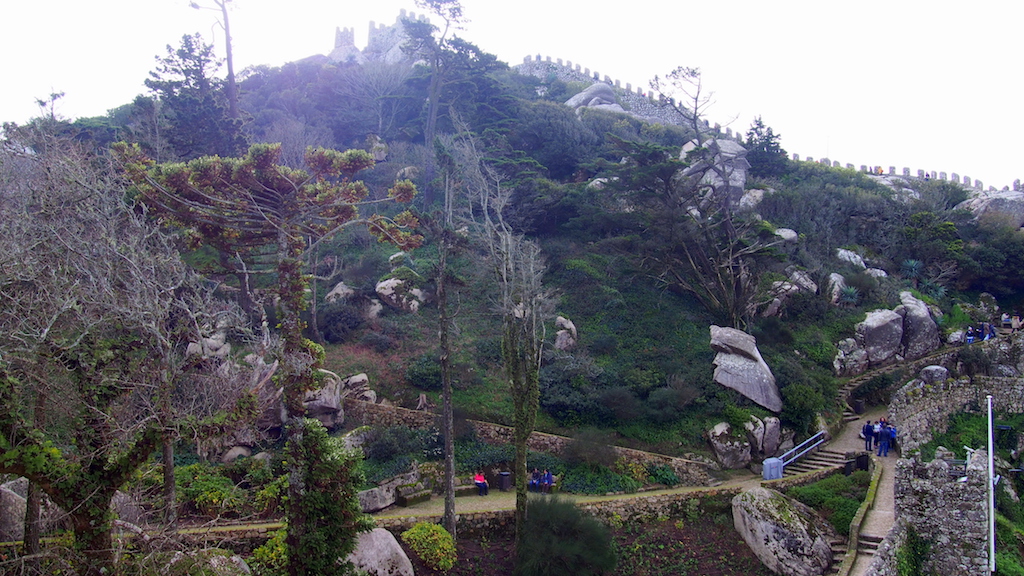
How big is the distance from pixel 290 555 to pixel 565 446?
9.50 metres

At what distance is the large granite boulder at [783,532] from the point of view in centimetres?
1321

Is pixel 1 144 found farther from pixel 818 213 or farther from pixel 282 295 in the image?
pixel 818 213

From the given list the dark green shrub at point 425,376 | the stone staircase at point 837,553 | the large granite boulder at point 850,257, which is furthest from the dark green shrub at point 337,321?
the large granite boulder at point 850,257

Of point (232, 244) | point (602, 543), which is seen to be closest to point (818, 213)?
point (602, 543)

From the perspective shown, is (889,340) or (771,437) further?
(889,340)

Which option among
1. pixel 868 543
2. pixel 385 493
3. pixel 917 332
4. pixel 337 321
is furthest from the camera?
pixel 917 332

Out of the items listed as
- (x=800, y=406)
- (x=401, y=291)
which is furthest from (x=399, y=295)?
(x=800, y=406)

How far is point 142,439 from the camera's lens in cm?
805

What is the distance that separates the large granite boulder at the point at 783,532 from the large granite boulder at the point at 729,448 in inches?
117

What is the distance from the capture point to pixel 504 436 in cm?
1828

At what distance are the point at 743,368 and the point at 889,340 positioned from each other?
8.60 m

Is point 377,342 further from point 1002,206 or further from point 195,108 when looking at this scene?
point 1002,206

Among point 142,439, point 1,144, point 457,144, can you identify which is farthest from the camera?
point 457,144

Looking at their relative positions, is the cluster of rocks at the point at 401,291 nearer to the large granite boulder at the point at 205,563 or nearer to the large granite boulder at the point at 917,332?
the large granite boulder at the point at 205,563
